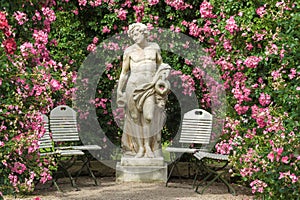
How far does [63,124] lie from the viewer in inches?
336

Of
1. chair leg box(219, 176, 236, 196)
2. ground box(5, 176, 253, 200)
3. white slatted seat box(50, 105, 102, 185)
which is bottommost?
ground box(5, 176, 253, 200)

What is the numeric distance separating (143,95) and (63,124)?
1194 mm

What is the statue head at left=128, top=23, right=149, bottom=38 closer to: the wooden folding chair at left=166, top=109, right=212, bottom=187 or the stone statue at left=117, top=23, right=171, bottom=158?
the stone statue at left=117, top=23, right=171, bottom=158

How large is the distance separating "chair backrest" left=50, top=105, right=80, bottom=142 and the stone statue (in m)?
0.69

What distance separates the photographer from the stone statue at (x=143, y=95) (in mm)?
8211

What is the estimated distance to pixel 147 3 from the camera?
372 inches

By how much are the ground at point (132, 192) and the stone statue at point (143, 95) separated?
0.55 metres

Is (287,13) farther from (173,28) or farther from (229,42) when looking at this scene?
(173,28)

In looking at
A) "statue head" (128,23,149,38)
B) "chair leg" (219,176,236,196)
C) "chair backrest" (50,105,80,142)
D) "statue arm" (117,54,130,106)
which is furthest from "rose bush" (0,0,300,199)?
"statue head" (128,23,149,38)

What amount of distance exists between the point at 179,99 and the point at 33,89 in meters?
5.26

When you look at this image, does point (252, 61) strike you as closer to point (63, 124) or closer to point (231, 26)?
point (231, 26)

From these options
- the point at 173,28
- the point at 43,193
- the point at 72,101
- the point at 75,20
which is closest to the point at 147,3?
the point at 173,28

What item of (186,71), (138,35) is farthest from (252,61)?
(186,71)

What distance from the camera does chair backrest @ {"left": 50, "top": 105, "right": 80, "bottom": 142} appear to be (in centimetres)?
841
